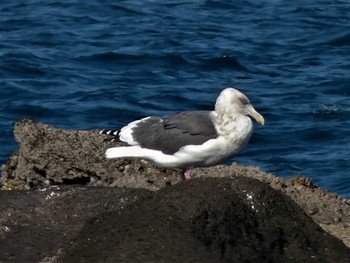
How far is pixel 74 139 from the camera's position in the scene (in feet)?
30.0

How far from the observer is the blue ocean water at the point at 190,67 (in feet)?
52.4

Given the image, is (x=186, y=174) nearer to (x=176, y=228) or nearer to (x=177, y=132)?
(x=177, y=132)

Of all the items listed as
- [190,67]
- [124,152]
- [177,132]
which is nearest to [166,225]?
[124,152]

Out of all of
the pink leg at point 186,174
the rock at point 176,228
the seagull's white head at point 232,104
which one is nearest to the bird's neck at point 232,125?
the seagull's white head at point 232,104

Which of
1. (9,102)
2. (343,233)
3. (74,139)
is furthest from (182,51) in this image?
(343,233)

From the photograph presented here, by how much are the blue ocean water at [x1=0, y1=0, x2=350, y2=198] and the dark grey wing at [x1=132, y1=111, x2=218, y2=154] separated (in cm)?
518

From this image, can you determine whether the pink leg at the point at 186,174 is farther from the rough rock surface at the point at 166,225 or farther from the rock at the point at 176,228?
the rock at the point at 176,228

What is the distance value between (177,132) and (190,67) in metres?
10.7

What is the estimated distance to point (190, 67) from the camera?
19484 millimetres

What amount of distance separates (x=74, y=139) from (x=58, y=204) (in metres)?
1.82

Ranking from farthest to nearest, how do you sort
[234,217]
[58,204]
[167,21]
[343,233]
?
[167,21]
[343,233]
[58,204]
[234,217]

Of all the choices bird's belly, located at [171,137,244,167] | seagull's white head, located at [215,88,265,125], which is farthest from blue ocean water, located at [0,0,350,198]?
bird's belly, located at [171,137,244,167]

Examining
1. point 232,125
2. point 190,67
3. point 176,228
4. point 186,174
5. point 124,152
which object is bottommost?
point 190,67

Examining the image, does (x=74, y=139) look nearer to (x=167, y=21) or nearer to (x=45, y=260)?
(x=45, y=260)
